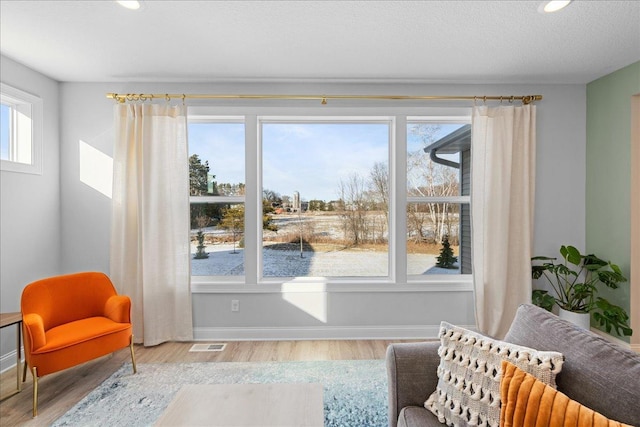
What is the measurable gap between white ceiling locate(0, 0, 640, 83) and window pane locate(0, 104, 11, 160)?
1.44 ft

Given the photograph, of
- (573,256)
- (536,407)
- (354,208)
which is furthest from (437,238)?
(536,407)

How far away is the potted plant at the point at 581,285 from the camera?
2.82m

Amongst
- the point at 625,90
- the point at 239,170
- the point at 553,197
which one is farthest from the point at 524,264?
the point at 239,170

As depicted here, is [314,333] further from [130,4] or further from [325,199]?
→ [130,4]

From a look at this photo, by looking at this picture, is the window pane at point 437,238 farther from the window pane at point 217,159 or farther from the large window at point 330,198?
the window pane at point 217,159

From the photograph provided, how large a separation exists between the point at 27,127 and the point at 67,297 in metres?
1.60

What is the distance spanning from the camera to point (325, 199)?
11.6 ft

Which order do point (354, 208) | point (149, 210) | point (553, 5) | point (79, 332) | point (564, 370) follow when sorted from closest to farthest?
point (564, 370) → point (553, 5) → point (79, 332) → point (149, 210) → point (354, 208)

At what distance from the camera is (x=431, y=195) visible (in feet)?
11.5

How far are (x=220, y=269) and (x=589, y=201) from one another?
3.73m

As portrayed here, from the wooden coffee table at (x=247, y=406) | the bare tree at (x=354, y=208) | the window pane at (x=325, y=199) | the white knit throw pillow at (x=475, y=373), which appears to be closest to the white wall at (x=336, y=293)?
the window pane at (x=325, y=199)

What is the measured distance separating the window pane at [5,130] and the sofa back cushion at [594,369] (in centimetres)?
391

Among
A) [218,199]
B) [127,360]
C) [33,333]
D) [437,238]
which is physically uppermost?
[218,199]

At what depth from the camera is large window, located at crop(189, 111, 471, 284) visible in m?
3.48
